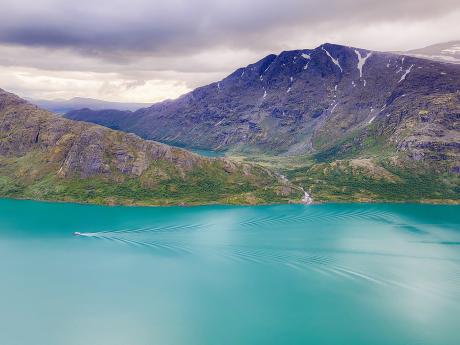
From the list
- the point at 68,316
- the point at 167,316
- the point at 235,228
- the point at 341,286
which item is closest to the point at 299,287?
the point at 341,286

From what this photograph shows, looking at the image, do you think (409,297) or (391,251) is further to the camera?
(391,251)

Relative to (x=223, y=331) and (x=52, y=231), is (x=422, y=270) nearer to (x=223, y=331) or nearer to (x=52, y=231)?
(x=223, y=331)

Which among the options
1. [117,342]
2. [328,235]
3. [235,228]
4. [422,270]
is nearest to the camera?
[117,342]

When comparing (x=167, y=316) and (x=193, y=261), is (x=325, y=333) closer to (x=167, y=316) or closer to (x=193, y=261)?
(x=167, y=316)

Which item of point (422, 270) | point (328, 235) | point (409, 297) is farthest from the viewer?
point (328, 235)

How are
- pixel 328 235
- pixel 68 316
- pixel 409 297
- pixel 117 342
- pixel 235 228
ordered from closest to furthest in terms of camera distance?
pixel 117 342, pixel 68 316, pixel 409 297, pixel 328 235, pixel 235 228

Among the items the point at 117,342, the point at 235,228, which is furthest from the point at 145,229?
the point at 117,342
